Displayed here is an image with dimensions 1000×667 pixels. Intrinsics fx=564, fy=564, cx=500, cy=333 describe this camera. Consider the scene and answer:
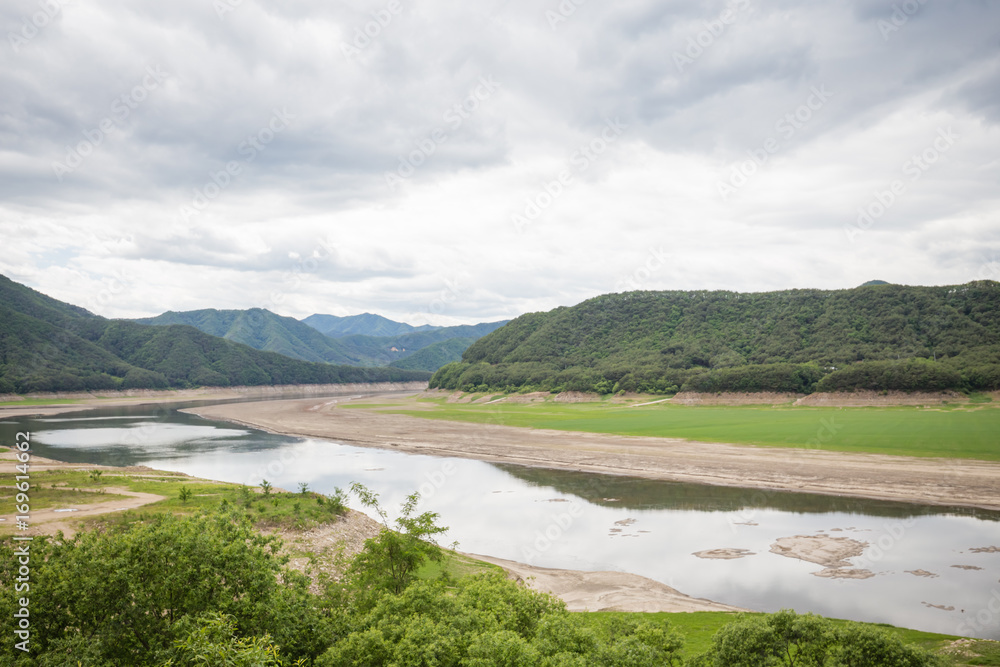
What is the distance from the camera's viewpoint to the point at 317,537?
29.5 metres

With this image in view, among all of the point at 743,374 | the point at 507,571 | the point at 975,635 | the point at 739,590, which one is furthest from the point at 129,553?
the point at 743,374

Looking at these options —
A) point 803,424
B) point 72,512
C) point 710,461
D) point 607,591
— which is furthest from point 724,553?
point 803,424

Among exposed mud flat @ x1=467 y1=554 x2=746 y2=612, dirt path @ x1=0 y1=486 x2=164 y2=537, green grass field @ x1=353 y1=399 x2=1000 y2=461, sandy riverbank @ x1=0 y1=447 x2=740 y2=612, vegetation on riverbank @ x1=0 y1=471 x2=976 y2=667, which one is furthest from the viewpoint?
green grass field @ x1=353 y1=399 x2=1000 y2=461

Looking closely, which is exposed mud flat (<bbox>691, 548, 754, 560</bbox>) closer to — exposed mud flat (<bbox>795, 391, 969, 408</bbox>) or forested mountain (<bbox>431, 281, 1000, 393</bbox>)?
exposed mud flat (<bbox>795, 391, 969, 408</bbox>)

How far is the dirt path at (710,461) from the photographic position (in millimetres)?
40531

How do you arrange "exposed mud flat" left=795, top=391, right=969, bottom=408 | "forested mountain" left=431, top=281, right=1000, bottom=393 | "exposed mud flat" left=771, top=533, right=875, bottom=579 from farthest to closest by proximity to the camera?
1. "forested mountain" left=431, top=281, right=1000, bottom=393
2. "exposed mud flat" left=795, top=391, right=969, bottom=408
3. "exposed mud flat" left=771, top=533, right=875, bottom=579

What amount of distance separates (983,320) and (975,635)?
135 meters

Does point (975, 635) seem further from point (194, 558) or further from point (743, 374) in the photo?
point (743, 374)

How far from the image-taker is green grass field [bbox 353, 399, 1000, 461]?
53031 millimetres

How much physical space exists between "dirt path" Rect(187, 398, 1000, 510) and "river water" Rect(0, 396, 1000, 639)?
2.72m

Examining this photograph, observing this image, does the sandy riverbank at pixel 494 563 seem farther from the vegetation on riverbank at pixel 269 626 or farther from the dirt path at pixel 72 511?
the vegetation on riverbank at pixel 269 626

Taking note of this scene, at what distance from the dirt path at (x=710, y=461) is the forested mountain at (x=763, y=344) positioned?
165ft

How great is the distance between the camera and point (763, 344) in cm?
14450

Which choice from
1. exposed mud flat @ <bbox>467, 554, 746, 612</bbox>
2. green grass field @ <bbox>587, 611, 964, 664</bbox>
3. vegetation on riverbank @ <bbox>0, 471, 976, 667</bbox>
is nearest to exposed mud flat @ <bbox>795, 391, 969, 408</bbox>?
exposed mud flat @ <bbox>467, 554, 746, 612</bbox>
